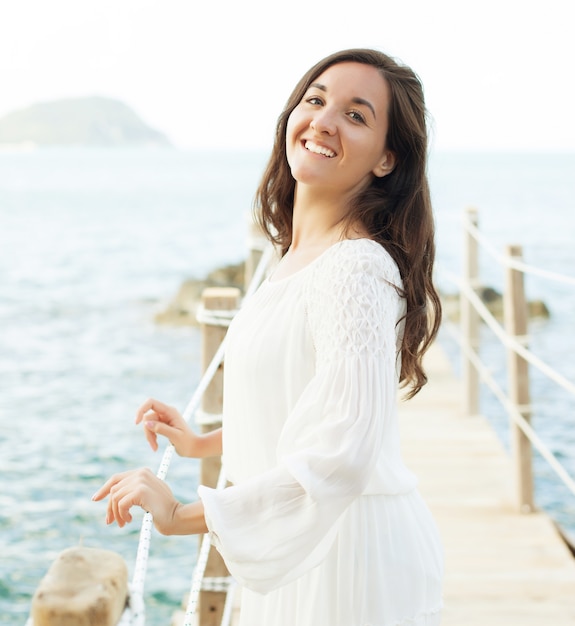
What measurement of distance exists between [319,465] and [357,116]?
0.51 m

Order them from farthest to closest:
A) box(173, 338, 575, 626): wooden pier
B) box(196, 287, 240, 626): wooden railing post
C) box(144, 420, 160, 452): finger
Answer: box(173, 338, 575, 626): wooden pier, box(196, 287, 240, 626): wooden railing post, box(144, 420, 160, 452): finger

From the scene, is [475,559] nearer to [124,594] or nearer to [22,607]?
[124,594]

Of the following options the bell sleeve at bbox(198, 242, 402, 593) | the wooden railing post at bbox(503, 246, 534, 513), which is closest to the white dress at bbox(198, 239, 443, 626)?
the bell sleeve at bbox(198, 242, 402, 593)

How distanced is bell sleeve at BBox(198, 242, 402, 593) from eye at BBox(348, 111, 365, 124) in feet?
0.99

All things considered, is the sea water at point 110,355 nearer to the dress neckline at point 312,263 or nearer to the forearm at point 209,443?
the dress neckline at point 312,263

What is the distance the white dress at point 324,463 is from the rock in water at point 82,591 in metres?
0.12

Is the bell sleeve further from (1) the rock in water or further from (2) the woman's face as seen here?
(2) the woman's face

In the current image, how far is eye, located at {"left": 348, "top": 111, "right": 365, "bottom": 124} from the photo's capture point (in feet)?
4.00


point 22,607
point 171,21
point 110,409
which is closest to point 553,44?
point 171,21

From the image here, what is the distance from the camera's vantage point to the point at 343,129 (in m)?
1.21

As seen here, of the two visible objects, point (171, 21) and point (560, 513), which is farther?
point (171, 21)

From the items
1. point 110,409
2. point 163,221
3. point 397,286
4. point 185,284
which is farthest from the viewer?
→ point 163,221

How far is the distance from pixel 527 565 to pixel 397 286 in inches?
77.8

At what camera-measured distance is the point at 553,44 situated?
5550cm
